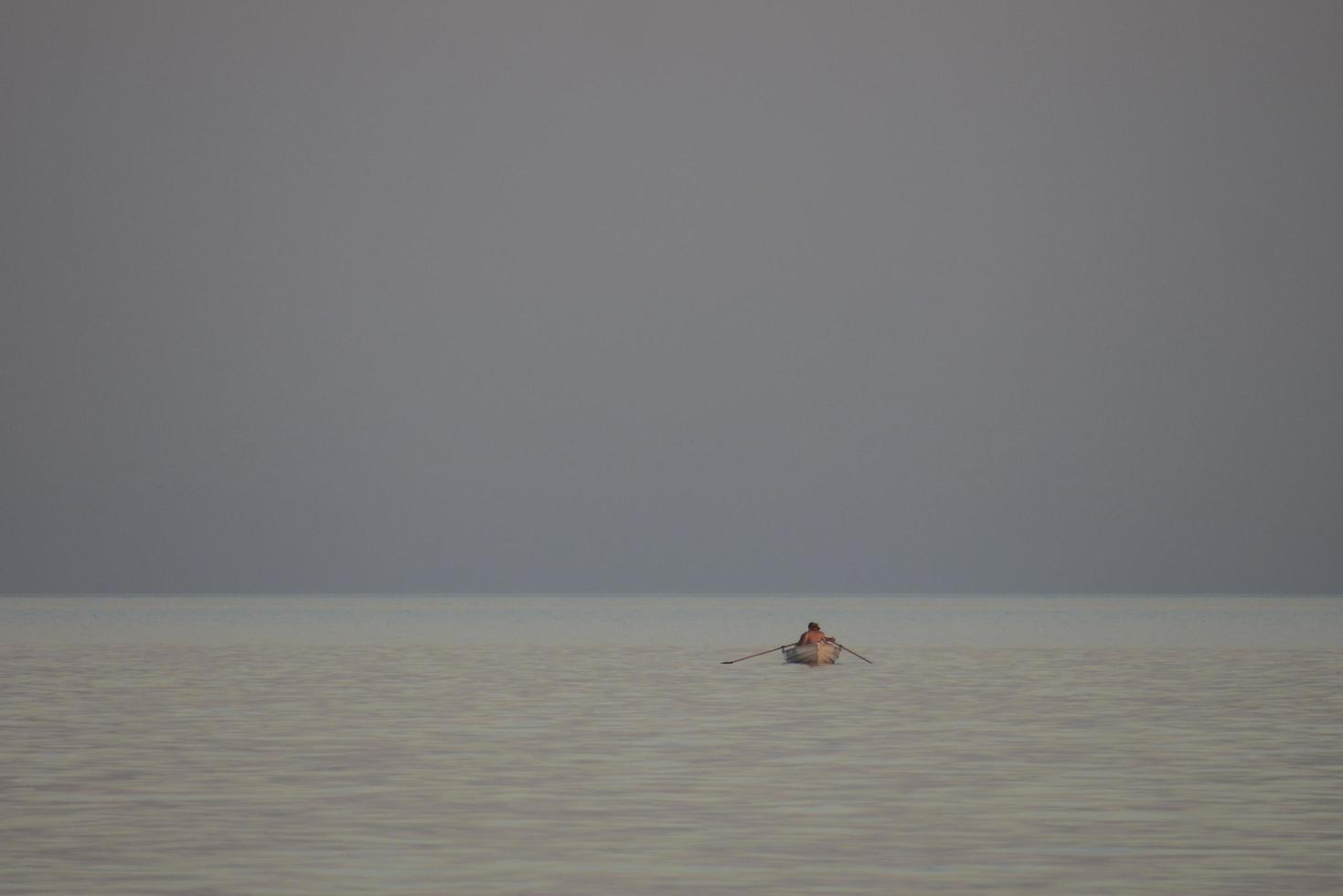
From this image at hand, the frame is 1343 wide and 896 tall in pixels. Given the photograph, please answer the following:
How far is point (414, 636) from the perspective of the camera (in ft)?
222

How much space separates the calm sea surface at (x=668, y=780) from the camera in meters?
14.1

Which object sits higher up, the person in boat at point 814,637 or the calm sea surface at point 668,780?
the person in boat at point 814,637

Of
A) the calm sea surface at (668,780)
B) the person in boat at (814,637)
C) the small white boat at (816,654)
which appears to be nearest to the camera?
the calm sea surface at (668,780)

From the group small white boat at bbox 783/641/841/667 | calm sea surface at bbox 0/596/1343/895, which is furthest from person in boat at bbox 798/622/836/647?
calm sea surface at bbox 0/596/1343/895

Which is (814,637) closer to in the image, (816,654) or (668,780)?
(816,654)

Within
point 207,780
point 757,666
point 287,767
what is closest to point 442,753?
point 287,767

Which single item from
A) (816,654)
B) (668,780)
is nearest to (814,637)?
(816,654)

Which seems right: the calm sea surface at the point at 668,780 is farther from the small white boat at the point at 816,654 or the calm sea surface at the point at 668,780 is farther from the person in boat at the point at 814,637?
the person in boat at the point at 814,637

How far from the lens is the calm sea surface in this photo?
1406cm

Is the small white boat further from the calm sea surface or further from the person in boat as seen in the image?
the calm sea surface

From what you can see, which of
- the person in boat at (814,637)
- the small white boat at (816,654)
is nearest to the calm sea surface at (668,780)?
the small white boat at (816,654)

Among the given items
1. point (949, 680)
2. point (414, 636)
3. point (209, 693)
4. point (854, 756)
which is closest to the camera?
point (854, 756)

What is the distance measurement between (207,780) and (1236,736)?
1271 centimetres

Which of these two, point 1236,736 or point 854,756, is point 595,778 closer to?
point 854,756
